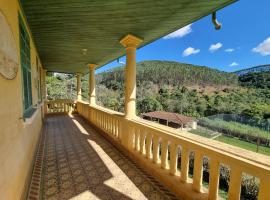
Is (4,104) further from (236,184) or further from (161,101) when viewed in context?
(161,101)

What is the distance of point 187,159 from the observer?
2025 mm

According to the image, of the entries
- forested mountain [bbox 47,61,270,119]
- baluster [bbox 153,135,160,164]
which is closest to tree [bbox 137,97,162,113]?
forested mountain [bbox 47,61,270,119]

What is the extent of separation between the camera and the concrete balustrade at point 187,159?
4.39ft

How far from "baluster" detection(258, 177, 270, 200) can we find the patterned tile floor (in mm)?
1132

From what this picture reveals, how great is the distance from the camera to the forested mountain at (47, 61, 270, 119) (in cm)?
3391

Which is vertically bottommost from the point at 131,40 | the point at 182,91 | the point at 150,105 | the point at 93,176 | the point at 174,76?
the point at 150,105

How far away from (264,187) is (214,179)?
0.52 meters

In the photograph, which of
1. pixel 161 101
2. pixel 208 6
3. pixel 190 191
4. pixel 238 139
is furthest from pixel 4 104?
pixel 161 101

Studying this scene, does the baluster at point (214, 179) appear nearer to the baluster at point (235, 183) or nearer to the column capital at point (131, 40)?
the baluster at point (235, 183)

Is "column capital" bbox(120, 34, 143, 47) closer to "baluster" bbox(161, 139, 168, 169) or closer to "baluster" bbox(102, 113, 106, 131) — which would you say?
"baluster" bbox(161, 139, 168, 169)

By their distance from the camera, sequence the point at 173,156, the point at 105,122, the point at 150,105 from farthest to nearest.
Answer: the point at 150,105 < the point at 105,122 < the point at 173,156

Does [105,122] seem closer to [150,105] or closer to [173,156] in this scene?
[173,156]

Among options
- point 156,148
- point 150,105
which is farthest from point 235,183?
point 150,105

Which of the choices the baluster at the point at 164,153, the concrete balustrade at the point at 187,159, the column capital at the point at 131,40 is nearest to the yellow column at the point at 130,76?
the column capital at the point at 131,40
